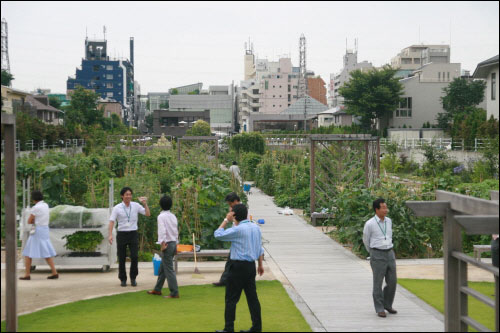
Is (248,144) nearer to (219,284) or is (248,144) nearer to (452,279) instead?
(219,284)

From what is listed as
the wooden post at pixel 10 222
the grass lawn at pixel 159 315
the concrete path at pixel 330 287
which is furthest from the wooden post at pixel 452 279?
the wooden post at pixel 10 222

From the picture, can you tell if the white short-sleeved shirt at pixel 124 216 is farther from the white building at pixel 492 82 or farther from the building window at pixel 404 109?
the building window at pixel 404 109

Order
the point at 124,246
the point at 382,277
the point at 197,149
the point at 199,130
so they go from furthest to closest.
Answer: the point at 199,130, the point at 197,149, the point at 124,246, the point at 382,277

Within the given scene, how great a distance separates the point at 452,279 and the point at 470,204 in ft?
3.02

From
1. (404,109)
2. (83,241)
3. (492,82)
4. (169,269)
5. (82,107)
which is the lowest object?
(169,269)

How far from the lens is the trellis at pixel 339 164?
2011cm

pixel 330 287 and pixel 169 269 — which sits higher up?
pixel 169 269

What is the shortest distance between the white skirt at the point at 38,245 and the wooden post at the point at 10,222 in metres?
3.86

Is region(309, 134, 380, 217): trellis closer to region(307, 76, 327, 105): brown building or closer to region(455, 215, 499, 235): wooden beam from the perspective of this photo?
region(455, 215, 499, 235): wooden beam

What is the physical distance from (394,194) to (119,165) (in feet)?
46.7

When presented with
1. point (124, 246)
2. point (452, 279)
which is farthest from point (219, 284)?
point (452, 279)

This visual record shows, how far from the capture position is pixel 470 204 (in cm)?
645

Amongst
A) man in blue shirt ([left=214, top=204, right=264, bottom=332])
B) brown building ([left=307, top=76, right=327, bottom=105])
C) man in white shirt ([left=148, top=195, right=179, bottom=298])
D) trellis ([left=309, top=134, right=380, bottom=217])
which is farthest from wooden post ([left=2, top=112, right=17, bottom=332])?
brown building ([left=307, top=76, right=327, bottom=105])

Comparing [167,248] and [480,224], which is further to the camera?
[167,248]
